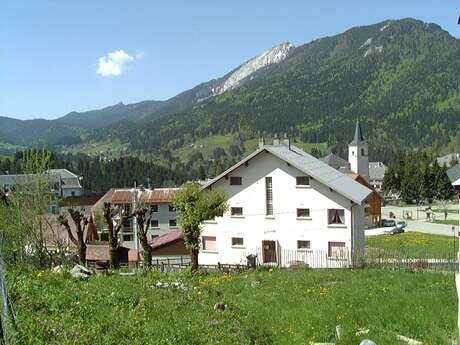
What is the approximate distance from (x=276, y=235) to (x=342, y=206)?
5642 mm

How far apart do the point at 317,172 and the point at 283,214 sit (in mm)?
4158

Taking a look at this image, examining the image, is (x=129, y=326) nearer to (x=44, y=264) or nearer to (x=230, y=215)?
(x=44, y=264)

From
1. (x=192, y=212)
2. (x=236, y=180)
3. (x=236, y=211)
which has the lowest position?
(x=236, y=211)

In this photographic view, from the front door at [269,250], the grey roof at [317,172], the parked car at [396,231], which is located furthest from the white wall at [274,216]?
the parked car at [396,231]

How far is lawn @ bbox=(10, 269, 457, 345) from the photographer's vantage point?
488 inches

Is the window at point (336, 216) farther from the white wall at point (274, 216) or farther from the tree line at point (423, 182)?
the tree line at point (423, 182)

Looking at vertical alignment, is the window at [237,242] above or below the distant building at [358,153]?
below

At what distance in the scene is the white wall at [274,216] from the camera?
41.0 meters

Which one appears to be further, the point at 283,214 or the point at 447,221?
the point at 447,221

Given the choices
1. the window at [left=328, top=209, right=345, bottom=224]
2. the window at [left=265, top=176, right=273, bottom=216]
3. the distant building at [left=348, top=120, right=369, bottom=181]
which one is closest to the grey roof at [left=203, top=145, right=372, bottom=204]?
A: the window at [left=328, top=209, right=345, bottom=224]

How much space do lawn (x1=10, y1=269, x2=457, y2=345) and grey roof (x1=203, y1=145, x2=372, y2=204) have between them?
18.5 metres

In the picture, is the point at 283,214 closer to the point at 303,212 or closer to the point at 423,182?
the point at 303,212

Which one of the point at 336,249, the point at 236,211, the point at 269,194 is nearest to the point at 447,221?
the point at 336,249

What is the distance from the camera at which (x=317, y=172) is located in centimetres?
4200
